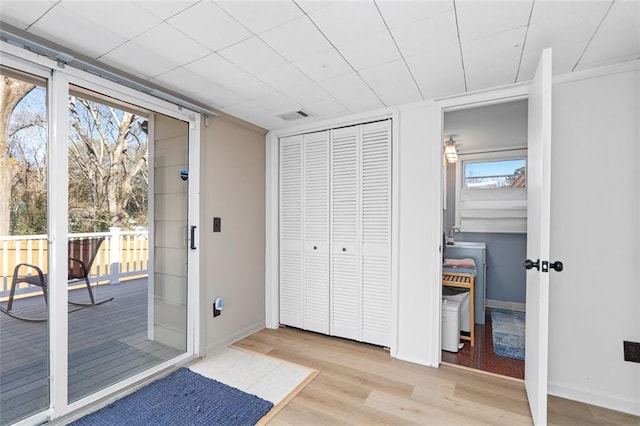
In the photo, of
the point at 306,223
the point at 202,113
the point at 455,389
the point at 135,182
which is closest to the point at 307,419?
the point at 455,389

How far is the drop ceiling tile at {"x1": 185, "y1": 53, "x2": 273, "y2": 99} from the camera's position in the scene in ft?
6.49

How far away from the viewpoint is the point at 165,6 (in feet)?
4.71

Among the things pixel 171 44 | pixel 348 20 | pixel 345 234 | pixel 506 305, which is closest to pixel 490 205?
pixel 506 305

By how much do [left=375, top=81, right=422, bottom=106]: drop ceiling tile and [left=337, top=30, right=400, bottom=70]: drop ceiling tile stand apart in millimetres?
425

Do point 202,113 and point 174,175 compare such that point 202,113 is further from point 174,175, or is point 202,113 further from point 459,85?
point 459,85

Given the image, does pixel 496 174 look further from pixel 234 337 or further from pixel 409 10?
pixel 234 337

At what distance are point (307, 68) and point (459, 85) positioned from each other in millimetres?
1179

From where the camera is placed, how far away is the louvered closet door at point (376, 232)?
9.37ft

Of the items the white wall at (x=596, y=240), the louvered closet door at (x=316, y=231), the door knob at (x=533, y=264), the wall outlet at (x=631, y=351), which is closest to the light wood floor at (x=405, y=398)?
the white wall at (x=596, y=240)

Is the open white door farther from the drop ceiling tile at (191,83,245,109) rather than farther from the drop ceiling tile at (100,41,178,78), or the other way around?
the drop ceiling tile at (100,41,178,78)

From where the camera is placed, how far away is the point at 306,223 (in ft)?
10.9

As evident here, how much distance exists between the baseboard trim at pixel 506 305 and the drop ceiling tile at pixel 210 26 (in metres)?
4.14

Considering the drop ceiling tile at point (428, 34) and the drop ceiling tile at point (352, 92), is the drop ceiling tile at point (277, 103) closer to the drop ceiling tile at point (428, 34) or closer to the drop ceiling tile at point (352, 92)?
the drop ceiling tile at point (352, 92)

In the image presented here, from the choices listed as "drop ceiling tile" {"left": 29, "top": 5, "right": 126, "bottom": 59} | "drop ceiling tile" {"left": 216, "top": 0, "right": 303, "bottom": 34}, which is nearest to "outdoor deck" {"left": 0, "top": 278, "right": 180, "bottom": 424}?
"drop ceiling tile" {"left": 29, "top": 5, "right": 126, "bottom": 59}
